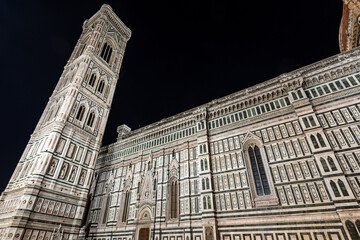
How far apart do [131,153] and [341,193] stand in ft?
73.5

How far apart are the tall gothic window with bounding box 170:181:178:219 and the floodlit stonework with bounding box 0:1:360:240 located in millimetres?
136

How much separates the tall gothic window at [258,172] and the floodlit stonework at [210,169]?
0.29 ft

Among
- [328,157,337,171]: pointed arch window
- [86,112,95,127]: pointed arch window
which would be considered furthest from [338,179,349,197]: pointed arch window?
[86,112,95,127]: pointed arch window

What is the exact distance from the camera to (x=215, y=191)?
17.2 metres

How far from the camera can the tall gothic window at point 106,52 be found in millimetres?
32322

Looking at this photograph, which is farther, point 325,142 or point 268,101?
point 268,101

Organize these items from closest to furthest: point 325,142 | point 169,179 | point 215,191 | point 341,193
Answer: point 341,193
point 325,142
point 215,191
point 169,179

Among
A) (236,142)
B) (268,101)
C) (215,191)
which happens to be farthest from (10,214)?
(268,101)

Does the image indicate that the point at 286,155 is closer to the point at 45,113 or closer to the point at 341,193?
the point at 341,193

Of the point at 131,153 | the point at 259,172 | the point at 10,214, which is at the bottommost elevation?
the point at 10,214

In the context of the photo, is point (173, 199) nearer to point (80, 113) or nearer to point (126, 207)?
point (126, 207)

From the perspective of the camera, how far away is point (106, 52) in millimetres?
33031

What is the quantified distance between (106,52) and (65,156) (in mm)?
19960

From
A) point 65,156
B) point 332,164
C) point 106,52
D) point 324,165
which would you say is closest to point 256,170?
point 324,165
